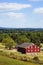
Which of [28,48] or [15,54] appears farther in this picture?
[28,48]

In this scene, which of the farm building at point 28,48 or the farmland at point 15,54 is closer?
the farmland at point 15,54

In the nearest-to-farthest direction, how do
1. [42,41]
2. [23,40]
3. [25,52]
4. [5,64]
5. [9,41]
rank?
1. [5,64]
2. [25,52]
3. [9,41]
4. [23,40]
5. [42,41]

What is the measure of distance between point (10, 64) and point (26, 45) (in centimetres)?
6655

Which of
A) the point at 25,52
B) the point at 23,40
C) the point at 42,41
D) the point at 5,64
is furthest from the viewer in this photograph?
the point at 42,41

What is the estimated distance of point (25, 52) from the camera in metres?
86.1

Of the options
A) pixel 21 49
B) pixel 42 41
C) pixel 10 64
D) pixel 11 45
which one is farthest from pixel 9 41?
pixel 10 64

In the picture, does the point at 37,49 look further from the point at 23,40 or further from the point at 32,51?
the point at 23,40

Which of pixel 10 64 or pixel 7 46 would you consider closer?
pixel 10 64

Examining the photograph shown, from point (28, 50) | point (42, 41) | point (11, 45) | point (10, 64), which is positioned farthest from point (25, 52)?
point (10, 64)

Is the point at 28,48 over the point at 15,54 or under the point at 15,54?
under

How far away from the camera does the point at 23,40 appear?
108 meters

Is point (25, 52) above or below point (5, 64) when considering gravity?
below

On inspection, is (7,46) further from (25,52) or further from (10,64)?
(10,64)

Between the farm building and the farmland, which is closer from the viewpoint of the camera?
the farmland
